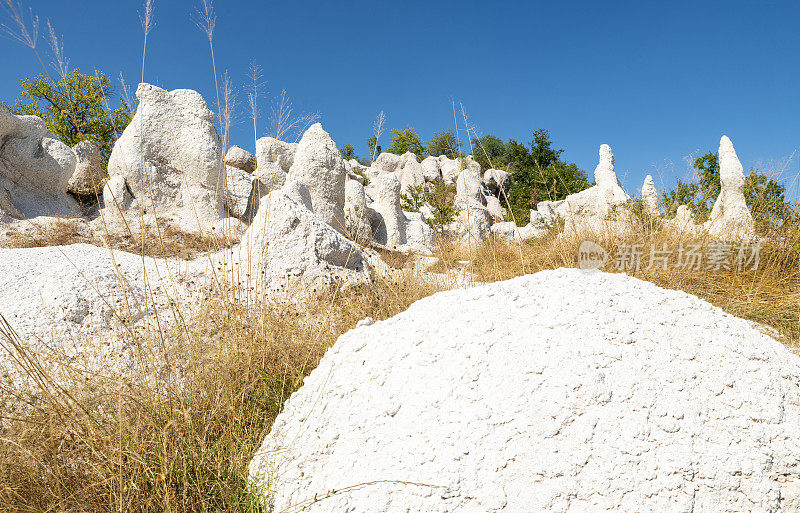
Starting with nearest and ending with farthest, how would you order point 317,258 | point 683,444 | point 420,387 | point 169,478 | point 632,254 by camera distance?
1. point 683,444
2. point 169,478
3. point 420,387
4. point 317,258
5. point 632,254

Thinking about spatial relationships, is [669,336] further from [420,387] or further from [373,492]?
[373,492]

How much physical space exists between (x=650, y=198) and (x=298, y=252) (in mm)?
7278

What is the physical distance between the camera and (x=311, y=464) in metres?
1.70

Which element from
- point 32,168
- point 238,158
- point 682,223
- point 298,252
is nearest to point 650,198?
point 682,223

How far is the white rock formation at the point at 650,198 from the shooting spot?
648 centimetres

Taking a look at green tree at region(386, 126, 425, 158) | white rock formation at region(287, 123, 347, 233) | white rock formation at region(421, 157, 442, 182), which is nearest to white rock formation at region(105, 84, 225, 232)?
white rock formation at region(287, 123, 347, 233)

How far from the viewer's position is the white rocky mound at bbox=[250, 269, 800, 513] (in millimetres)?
1413

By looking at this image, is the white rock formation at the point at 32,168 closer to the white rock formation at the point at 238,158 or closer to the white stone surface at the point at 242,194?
the white stone surface at the point at 242,194

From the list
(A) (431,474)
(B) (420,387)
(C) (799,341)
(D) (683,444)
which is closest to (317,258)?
(B) (420,387)

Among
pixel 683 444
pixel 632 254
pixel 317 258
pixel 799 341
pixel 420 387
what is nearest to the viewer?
A: pixel 683 444

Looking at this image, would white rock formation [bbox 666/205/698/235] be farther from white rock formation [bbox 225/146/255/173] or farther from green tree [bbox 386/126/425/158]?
green tree [bbox 386/126/425/158]

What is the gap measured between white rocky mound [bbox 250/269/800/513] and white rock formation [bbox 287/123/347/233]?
24.3 ft

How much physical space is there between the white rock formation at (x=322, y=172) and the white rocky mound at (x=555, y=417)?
742 cm

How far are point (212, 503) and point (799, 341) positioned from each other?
4.39 meters
